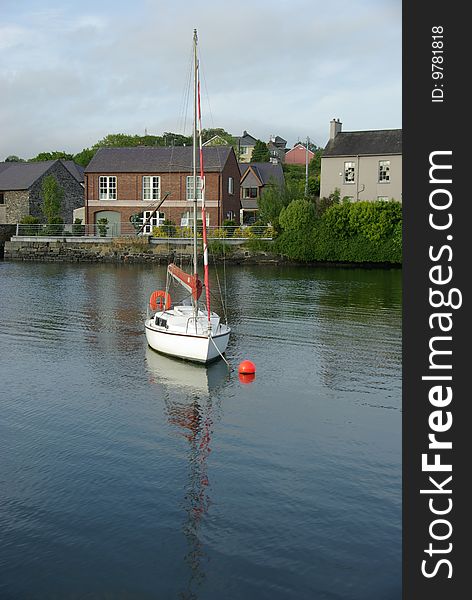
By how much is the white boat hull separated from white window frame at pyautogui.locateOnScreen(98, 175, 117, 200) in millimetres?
46933

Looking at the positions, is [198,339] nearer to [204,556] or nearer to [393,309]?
[204,556]

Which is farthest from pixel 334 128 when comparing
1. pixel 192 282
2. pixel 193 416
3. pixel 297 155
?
pixel 297 155

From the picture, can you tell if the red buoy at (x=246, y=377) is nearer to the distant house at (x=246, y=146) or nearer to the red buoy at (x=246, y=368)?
the red buoy at (x=246, y=368)

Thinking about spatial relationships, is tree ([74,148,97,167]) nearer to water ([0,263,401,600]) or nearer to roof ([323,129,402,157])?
roof ([323,129,402,157])

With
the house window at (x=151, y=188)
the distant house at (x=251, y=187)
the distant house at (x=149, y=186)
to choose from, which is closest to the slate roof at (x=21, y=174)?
the distant house at (x=149, y=186)

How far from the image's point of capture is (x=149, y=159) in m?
70.1

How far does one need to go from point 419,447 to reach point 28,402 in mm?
13343

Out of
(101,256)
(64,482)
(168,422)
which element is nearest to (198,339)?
(168,422)

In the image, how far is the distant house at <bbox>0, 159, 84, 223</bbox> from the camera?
76188mm

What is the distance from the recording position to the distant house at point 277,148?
132m

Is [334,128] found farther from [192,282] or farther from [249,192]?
[192,282]

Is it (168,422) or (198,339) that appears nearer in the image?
(168,422)

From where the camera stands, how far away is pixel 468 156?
28.0 feet

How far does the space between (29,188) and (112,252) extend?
675 inches
